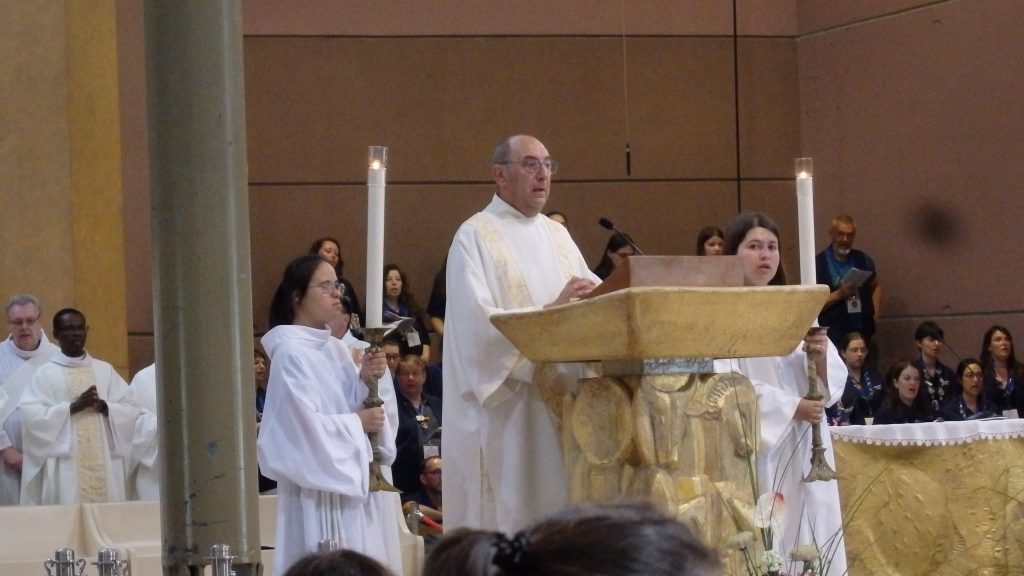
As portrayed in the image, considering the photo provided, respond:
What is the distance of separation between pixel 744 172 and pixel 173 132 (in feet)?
27.7

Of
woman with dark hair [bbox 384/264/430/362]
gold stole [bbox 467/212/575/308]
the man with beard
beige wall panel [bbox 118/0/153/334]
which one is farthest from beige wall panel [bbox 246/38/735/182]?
gold stole [bbox 467/212/575/308]

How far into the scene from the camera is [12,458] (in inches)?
355

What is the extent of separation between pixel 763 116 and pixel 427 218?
264 cm

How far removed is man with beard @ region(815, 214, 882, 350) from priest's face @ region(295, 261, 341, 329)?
5966 millimetres

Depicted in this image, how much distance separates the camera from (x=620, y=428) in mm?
4383

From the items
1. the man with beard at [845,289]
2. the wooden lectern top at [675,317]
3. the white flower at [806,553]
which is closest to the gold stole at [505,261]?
the wooden lectern top at [675,317]

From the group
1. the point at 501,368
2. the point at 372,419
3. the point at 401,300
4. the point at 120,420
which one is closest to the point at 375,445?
the point at 372,419

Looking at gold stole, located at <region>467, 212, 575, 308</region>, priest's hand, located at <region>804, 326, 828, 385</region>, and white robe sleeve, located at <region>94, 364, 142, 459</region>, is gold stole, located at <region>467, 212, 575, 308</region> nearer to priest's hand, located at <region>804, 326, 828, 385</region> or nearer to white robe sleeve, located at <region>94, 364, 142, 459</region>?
priest's hand, located at <region>804, 326, 828, 385</region>

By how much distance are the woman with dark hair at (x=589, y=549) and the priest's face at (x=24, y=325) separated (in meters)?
8.26

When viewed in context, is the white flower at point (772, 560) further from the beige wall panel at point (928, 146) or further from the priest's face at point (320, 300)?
the beige wall panel at point (928, 146)

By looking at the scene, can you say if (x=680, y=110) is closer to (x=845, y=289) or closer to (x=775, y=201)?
(x=775, y=201)

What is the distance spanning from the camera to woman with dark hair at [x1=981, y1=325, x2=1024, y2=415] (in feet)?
31.3

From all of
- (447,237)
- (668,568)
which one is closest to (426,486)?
(447,237)

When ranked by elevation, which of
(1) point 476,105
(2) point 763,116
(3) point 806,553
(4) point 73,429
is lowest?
(4) point 73,429
